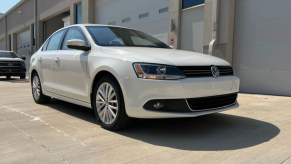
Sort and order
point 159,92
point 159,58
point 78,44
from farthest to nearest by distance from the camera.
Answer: point 78,44 < point 159,58 < point 159,92

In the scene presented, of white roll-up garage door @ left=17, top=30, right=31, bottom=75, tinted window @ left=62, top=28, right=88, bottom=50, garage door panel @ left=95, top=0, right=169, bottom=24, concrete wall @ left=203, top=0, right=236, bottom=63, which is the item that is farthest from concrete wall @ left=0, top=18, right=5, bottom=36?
tinted window @ left=62, top=28, right=88, bottom=50

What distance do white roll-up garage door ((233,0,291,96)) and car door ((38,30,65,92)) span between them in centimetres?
588

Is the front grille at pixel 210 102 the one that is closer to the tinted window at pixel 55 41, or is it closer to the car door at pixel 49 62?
the car door at pixel 49 62

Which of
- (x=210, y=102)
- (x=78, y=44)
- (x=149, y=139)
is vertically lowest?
(x=149, y=139)

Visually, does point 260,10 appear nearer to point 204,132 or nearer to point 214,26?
point 214,26

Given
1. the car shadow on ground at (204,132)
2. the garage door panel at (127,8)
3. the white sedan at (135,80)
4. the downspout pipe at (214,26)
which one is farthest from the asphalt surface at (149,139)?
the garage door panel at (127,8)

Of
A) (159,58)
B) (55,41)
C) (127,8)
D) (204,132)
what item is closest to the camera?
(159,58)

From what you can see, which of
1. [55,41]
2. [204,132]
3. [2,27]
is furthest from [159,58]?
[2,27]

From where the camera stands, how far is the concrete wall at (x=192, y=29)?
9.52 metres

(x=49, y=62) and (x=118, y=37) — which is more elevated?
(x=118, y=37)

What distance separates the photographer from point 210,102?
324cm

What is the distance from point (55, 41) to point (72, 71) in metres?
1.35

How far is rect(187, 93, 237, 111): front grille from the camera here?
3.08m

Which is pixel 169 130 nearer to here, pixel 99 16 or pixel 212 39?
pixel 212 39
